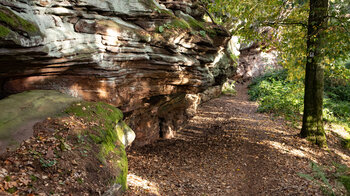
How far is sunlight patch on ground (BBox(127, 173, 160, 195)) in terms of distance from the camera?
17.9 feet

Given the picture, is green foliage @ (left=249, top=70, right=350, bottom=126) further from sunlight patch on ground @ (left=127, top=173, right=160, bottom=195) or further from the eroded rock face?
sunlight patch on ground @ (left=127, top=173, right=160, bottom=195)

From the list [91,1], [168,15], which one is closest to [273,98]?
[168,15]

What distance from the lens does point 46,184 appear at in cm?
336

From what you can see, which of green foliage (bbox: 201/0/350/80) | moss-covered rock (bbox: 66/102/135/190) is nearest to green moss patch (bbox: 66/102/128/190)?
moss-covered rock (bbox: 66/102/135/190)

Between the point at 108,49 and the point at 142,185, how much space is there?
3990 mm

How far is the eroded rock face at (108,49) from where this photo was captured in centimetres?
477

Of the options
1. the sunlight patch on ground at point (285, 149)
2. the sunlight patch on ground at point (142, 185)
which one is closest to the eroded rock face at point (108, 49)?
the sunlight patch on ground at point (142, 185)

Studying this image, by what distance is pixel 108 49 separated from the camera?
20.4 feet

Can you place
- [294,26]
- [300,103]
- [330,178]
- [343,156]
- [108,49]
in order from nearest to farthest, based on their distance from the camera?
[108,49]
[330,178]
[343,156]
[294,26]
[300,103]

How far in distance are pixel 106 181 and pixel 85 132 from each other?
1.26 meters

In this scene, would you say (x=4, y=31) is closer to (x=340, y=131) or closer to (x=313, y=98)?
(x=313, y=98)

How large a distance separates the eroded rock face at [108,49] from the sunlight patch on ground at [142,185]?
8.36 ft

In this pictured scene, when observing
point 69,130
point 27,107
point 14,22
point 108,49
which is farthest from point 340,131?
point 14,22

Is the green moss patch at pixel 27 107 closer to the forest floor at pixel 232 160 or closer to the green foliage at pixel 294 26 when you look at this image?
the forest floor at pixel 232 160
